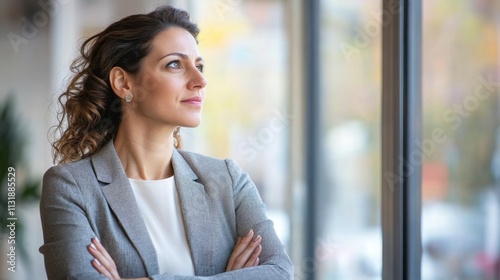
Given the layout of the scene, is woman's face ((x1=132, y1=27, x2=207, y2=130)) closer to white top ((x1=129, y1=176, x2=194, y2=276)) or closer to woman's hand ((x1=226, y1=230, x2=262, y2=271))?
white top ((x1=129, y1=176, x2=194, y2=276))

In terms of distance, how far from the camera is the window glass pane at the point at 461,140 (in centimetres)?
247

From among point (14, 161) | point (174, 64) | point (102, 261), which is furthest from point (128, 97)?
point (14, 161)

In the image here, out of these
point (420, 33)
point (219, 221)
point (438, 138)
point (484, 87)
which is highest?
point (420, 33)

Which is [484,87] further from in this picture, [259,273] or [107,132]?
[107,132]

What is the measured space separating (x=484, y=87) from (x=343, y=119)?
1968 millimetres

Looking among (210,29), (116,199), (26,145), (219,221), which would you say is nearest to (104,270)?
(116,199)

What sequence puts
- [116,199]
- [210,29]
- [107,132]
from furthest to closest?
[210,29] → [107,132] → [116,199]

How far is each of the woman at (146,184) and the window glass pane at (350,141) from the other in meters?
1.70

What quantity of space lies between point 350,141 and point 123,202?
250cm

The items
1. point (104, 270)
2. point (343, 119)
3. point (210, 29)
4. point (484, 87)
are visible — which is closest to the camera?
point (104, 270)

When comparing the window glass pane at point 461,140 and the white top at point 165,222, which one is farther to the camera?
the window glass pane at point 461,140

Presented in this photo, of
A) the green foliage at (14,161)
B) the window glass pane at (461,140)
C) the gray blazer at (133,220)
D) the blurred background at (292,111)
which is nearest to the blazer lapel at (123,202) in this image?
the gray blazer at (133,220)

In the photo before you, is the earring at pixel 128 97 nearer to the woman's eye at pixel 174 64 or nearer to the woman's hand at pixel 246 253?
the woman's eye at pixel 174 64

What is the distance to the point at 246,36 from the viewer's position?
5.27 m
